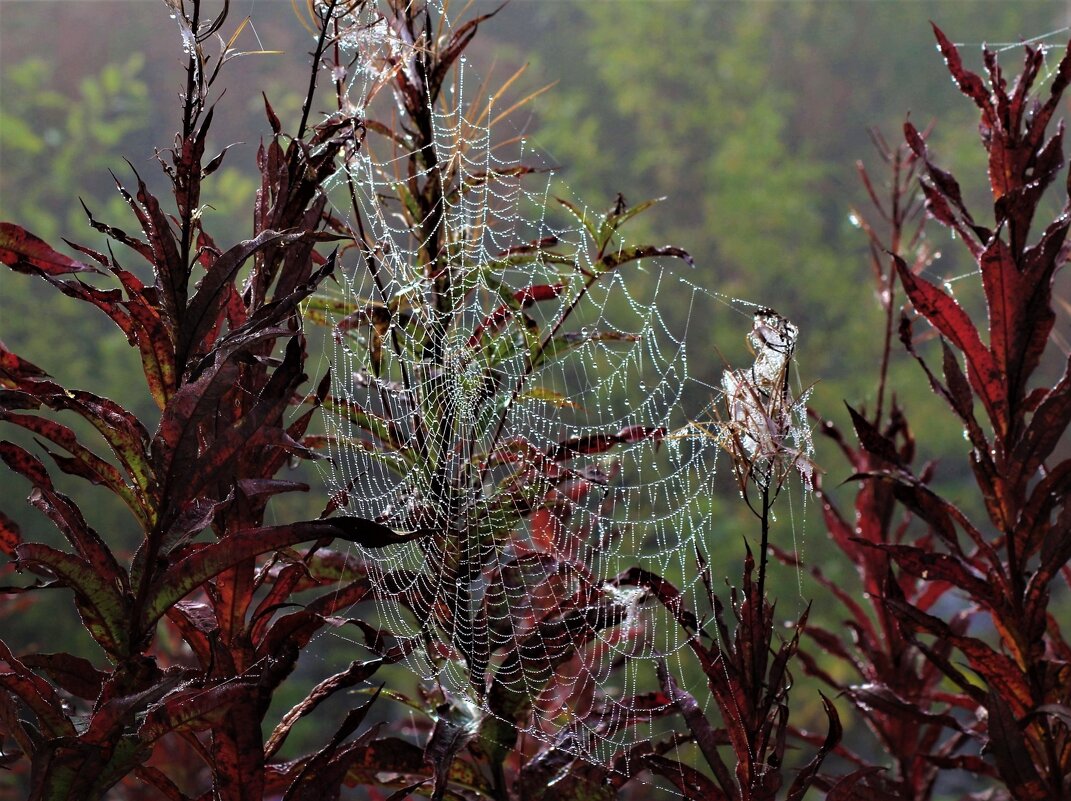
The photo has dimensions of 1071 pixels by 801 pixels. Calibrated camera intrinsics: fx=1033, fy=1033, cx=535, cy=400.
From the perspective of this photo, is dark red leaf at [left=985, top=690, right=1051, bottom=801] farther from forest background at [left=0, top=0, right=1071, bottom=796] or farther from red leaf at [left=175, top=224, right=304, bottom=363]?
forest background at [left=0, top=0, right=1071, bottom=796]

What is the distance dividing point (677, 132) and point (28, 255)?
4.46 meters

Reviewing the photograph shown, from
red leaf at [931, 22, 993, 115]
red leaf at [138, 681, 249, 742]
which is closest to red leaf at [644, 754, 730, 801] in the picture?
red leaf at [138, 681, 249, 742]

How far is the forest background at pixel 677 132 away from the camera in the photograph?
3.80 m

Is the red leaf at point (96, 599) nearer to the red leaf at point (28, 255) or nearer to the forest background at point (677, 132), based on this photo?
the red leaf at point (28, 255)

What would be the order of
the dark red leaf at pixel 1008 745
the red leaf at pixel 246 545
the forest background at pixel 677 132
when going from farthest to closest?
the forest background at pixel 677 132
the dark red leaf at pixel 1008 745
the red leaf at pixel 246 545

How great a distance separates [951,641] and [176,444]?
738 mm

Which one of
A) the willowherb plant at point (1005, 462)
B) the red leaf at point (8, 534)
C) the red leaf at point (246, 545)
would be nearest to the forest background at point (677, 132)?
the willowherb plant at point (1005, 462)

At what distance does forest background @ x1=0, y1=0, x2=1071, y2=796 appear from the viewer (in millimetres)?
3805

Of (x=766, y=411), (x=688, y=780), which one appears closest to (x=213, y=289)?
(x=766, y=411)

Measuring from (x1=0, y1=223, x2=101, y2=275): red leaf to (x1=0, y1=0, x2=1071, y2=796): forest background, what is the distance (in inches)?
112

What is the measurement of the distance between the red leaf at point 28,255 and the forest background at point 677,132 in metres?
2.85

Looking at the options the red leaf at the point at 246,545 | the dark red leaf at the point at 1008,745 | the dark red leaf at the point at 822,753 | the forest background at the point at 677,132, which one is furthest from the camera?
the forest background at the point at 677,132

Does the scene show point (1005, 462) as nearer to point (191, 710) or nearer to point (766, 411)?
point (766, 411)

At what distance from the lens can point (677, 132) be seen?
4957 millimetres
